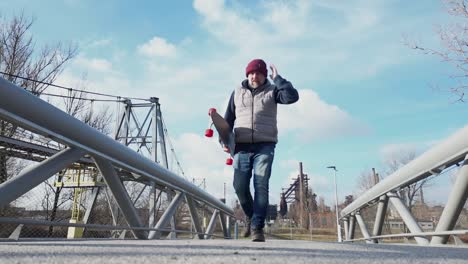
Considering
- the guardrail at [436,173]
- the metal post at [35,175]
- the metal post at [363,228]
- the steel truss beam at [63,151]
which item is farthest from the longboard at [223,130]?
the metal post at [363,228]

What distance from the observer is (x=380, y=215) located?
3.41 m

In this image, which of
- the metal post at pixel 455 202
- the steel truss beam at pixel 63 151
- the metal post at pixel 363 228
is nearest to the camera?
the steel truss beam at pixel 63 151

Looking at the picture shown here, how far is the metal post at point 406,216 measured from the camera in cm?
244

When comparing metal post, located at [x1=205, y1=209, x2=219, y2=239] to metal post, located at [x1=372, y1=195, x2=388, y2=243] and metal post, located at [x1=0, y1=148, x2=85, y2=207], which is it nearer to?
metal post, located at [x1=372, y1=195, x2=388, y2=243]

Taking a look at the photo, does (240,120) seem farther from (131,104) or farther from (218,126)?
(131,104)

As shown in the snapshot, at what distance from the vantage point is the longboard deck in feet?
10.2

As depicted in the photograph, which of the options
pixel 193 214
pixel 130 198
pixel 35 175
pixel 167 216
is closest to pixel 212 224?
pixel 193 214

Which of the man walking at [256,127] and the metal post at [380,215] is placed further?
the metal post at [380,215]

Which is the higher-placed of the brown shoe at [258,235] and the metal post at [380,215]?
the metal post at [380,215]

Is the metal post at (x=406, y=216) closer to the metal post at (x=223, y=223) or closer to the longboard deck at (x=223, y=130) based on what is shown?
the longboard deck at (x=223, y=130)

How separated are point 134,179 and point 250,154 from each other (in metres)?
0.99

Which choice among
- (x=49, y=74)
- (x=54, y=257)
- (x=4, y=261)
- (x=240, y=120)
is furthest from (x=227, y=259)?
(x=49, y=74)

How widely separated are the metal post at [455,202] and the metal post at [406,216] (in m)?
0.37

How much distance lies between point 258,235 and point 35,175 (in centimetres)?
156
